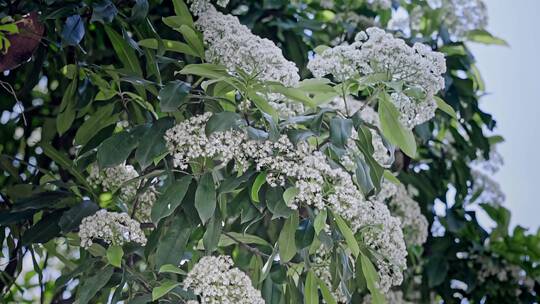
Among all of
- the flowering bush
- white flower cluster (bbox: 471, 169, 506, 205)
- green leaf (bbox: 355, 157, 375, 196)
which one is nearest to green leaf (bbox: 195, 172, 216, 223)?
the flowering bush

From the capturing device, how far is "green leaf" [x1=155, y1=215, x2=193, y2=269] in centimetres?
125

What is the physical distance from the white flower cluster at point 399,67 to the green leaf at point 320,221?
0.66ft

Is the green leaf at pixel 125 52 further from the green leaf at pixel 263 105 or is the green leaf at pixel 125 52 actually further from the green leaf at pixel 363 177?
the green leaf at pixel 363 177

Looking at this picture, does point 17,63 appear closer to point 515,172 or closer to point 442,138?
point 442,138

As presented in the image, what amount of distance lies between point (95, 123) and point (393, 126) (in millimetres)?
515

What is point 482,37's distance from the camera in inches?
91.9

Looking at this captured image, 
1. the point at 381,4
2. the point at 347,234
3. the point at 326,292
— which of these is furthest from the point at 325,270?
the point at 381,4

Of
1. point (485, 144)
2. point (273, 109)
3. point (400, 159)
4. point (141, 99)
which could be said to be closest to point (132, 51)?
point (141, 99)

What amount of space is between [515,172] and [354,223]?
2158mm

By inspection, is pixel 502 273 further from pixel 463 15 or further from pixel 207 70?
pixel 207 70

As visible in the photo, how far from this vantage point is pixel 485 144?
2248mm

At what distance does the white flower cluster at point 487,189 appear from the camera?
7.97 ft

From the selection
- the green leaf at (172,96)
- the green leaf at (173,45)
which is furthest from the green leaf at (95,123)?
the green leaf at (172,96)

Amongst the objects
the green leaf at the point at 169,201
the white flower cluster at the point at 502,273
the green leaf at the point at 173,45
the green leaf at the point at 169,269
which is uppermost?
the green leaf at the point at 173,45
